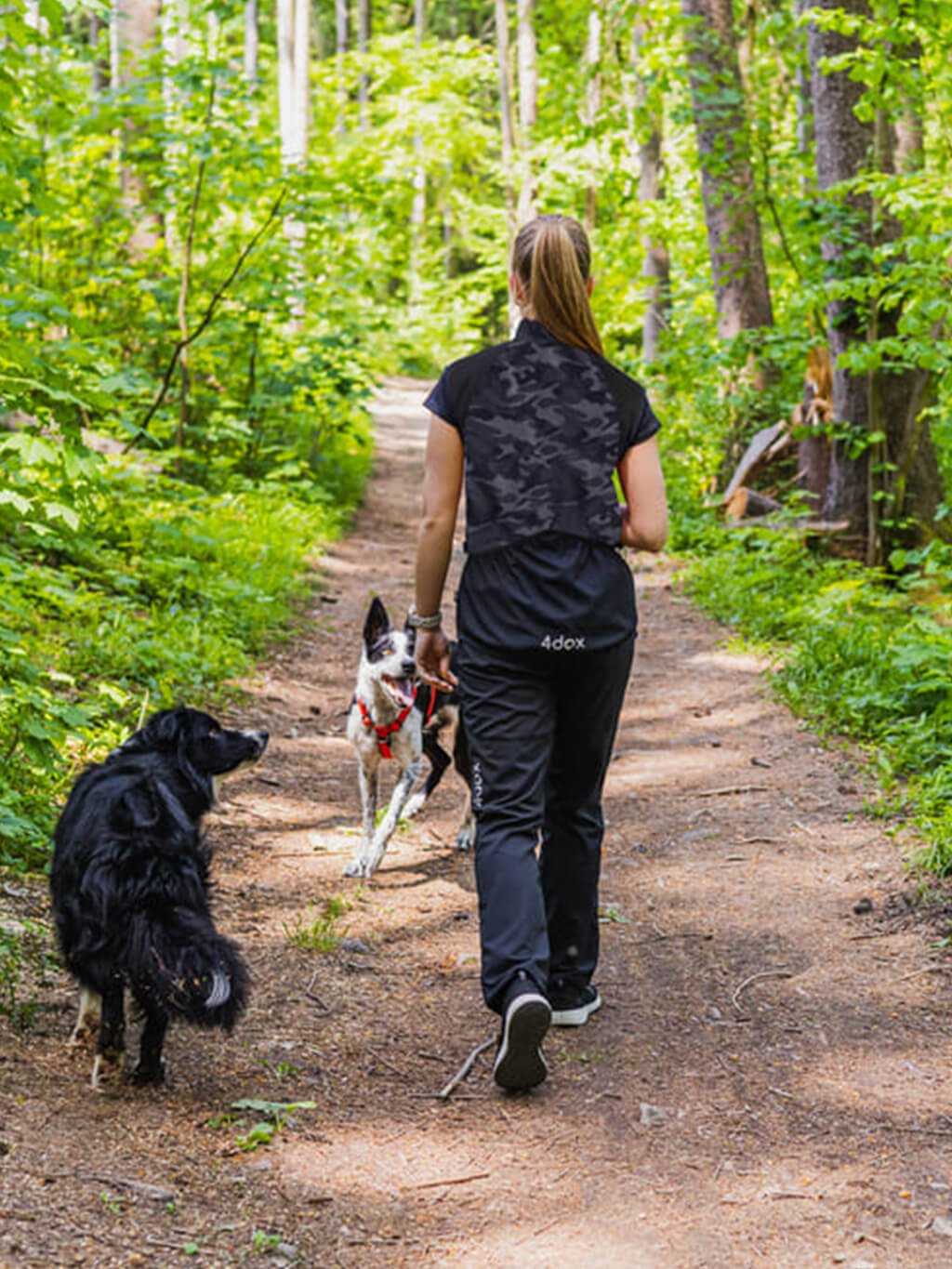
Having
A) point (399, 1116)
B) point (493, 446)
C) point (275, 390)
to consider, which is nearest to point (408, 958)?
point (399, 1116)

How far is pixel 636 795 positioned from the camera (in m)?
6.90

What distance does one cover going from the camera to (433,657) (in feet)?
13.2

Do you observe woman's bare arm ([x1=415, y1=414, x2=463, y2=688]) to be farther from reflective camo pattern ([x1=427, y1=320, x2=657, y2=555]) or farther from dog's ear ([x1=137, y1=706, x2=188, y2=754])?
dog's ear ([x1=137, y1=706, x2=188, y2=754])

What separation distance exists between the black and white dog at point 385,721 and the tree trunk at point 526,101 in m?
17.9

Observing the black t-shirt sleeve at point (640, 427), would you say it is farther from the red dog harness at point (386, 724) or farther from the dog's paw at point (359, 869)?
the dog's paw at point (359, 869)

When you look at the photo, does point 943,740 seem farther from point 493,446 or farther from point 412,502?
point 412,502

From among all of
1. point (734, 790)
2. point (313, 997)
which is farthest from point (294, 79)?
point (313, 997)

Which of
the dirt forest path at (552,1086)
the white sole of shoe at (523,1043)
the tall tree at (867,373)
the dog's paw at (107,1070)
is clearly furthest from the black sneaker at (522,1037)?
the tall tree at (867,373)

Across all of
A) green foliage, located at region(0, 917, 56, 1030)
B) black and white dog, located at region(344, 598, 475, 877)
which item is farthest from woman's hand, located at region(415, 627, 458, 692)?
black and white dog, located at region(344, 598, 475, 877)

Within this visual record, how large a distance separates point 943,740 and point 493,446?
3.90 m

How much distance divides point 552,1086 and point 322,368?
11.7m

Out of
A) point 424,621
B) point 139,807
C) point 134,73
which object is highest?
point 134,73

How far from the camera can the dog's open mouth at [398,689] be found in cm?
588

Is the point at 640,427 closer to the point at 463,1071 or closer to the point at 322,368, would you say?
the point at 463,1071
